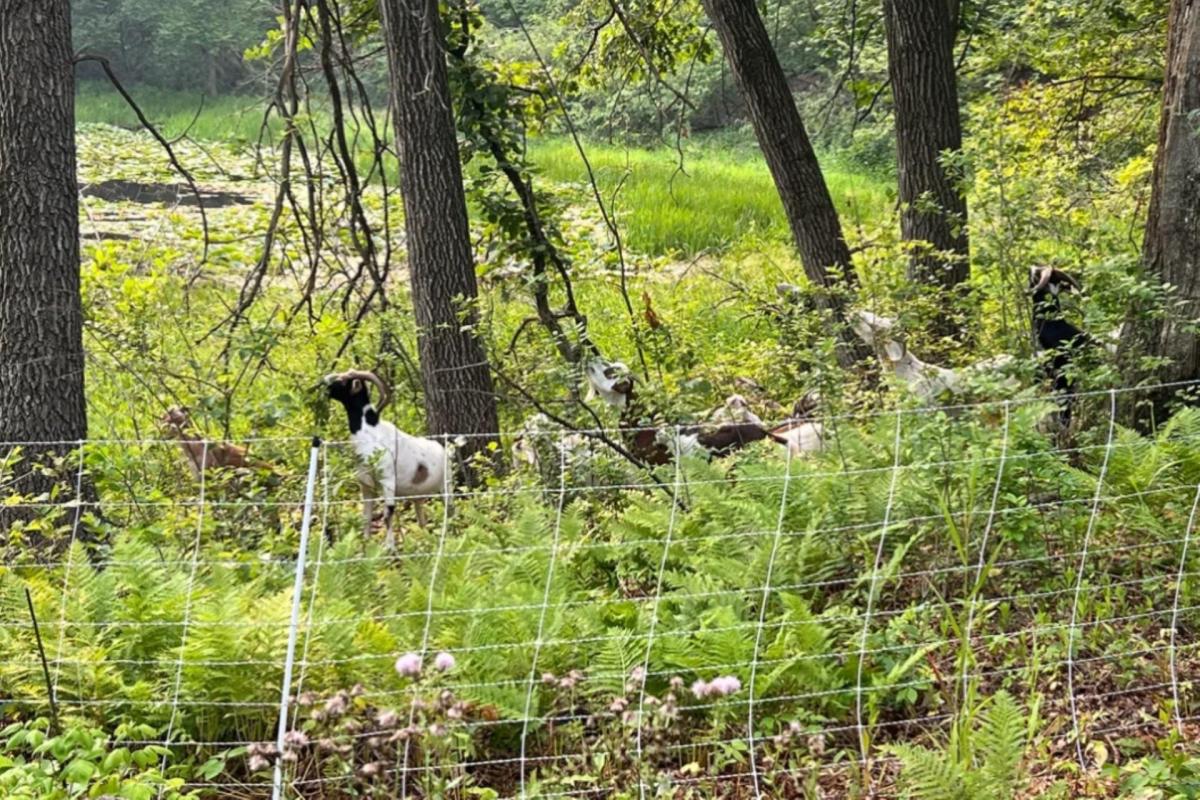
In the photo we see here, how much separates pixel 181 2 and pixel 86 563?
33990 millimetres

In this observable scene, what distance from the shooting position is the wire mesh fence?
12.0 ft

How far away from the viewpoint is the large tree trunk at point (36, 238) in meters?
5.69

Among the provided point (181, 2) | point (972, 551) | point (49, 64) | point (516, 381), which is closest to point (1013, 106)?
point (516, 381)

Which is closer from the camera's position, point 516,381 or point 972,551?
point 972,551

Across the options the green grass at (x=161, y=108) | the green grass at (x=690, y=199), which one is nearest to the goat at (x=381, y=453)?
the green grass at (x=690, y=199)

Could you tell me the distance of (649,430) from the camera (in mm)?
6297

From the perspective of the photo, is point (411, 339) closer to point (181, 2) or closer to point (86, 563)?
point (86, 563)

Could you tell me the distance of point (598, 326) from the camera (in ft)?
37.4

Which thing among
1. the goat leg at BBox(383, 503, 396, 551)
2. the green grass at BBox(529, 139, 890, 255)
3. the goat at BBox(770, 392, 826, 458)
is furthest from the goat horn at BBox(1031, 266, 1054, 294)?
the green grass at BBox(529, 139, 890, 255)

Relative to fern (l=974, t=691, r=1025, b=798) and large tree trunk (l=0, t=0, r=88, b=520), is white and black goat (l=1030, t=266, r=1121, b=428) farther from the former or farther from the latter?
large tree trunk (l=0, t=0, r=88, b=520)

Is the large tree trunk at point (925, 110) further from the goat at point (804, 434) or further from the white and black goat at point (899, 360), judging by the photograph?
the goat at point (804, 434)

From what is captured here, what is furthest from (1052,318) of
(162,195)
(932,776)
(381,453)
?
(162,195)

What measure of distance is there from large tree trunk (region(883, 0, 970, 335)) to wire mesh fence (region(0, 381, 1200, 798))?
10.9 feet

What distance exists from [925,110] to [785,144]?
1088mm
